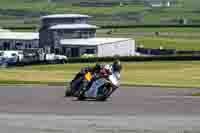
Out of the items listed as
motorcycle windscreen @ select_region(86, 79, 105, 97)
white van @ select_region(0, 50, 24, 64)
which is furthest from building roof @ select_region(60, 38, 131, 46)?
motorcycle windscreen @ select_region(86, 79, 105, 97)

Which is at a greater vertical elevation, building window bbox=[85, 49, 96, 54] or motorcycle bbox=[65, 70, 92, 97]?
motorcycle bbox=[65, 70, 92, 97]

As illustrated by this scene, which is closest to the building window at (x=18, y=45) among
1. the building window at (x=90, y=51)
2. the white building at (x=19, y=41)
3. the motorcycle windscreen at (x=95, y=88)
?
the white building at (x=19, y=41)

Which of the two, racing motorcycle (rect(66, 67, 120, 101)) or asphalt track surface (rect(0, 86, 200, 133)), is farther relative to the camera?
racing motorcycle (rect(66, 67, 120, 101))

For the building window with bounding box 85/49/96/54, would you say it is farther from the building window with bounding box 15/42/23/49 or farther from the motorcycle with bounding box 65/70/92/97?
the motorcycle with bounding box 65/70/92/97

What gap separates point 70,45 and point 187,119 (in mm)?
65430

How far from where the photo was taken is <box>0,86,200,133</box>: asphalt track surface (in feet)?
48.3

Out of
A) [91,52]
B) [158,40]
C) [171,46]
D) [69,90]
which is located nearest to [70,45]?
[91,52]

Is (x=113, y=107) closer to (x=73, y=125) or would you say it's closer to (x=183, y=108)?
(x=183, y=108)

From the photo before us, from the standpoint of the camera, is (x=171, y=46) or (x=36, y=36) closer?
(x=36, y=36)

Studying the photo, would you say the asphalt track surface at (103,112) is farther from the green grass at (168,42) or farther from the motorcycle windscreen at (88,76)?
the green grass at (168,42)

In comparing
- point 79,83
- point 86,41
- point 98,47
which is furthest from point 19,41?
point 79,83

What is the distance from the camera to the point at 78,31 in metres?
88.0

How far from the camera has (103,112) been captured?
18.1 meters

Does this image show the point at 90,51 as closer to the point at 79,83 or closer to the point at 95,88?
the point at 79,83
